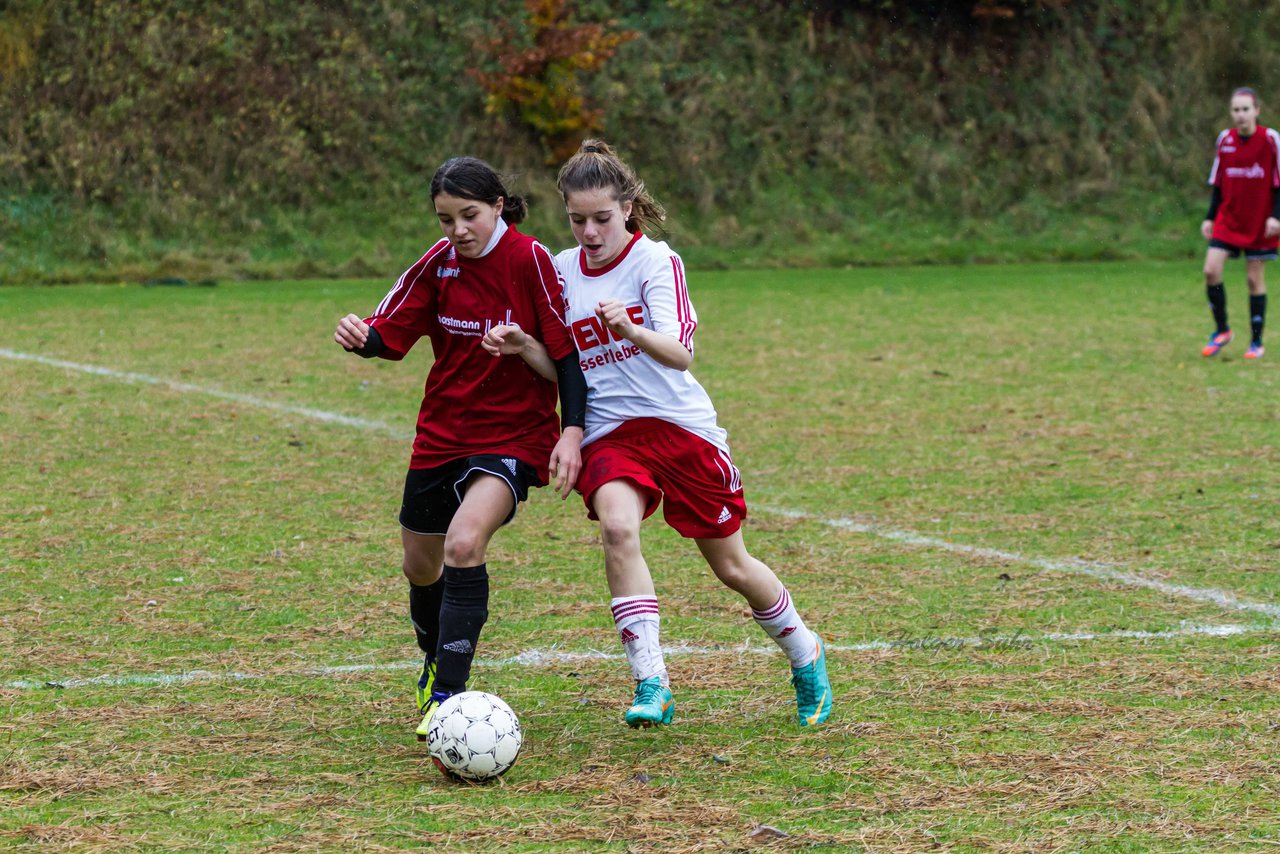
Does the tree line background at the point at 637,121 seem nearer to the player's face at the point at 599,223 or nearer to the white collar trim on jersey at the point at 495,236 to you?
the white collar trim on jersey at the point at 495,236

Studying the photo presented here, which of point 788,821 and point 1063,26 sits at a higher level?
point 1063,26

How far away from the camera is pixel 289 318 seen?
16.2 metres

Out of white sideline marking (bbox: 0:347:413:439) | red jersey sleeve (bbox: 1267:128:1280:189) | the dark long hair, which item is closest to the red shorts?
the dark long hair

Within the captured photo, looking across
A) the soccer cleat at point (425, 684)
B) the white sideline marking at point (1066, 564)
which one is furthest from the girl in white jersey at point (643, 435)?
the white sideline marking at point (1066, 564)

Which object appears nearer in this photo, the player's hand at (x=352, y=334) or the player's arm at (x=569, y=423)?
the player's arm at (x=569, y=423)

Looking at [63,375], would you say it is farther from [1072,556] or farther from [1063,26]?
[1063,26]

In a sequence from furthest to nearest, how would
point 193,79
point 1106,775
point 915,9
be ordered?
point 915,9
point 193,79
point 1106,775

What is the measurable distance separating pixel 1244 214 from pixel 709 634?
9.19 metres

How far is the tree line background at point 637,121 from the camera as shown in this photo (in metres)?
23.2

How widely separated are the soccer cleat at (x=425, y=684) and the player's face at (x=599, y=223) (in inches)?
49.3

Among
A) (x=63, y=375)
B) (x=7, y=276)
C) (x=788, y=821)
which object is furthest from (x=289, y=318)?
(x=788, y=821)

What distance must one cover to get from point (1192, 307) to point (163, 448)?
1158cm

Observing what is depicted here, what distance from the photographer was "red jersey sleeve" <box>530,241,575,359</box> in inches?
166

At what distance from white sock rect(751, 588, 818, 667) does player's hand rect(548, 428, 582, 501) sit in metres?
0.65
